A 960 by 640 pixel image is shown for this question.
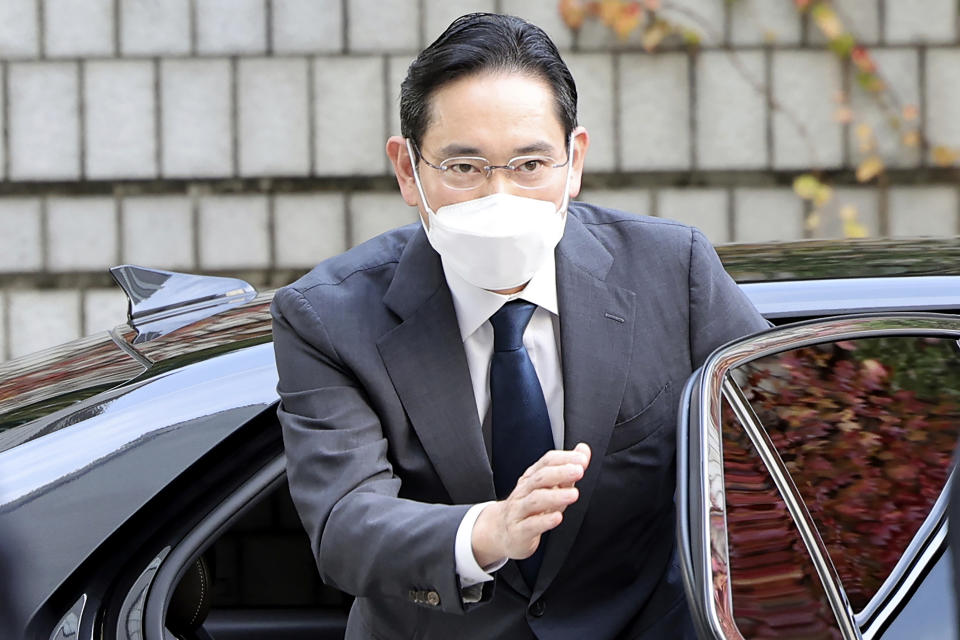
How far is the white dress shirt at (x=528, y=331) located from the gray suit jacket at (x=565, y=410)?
0.07 feet

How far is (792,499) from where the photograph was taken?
54.0 inches

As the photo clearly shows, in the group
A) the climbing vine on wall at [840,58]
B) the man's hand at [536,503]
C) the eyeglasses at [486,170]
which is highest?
the climbing vine on wall at [840,58]

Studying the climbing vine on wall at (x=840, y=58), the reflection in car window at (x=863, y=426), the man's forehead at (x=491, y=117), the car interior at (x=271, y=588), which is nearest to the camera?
the reflection in car window at (x=863, y=426)

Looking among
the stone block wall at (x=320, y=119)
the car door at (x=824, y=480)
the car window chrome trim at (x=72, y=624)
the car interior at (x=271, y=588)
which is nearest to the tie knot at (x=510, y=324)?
the car door at (x=824, y=480)

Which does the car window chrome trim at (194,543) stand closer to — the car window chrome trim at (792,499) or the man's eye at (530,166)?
the man's eye at (530,166)

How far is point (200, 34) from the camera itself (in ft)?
17.1

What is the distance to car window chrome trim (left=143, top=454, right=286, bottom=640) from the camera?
160 cm

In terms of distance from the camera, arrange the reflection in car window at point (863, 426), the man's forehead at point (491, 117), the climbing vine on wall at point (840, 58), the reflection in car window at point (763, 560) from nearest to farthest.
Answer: the reflection in car window at point (763, 560) → the reflection in car window at point (863, 426) → the man's forehead at point (491, 117) → the climbing vine on wall at point (840, 58)

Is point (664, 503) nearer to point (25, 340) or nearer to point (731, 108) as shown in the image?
point (731, 108)

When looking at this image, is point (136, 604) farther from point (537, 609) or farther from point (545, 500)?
point (545, 500)

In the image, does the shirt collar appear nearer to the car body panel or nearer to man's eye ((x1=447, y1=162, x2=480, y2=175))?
man's eye ((x1=447, y1=162, x2=480, y2=175))

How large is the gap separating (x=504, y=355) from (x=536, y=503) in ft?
1.22

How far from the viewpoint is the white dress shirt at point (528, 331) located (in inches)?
63.7

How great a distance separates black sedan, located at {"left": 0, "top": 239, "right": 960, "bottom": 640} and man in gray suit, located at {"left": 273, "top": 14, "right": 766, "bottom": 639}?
0.57ft
